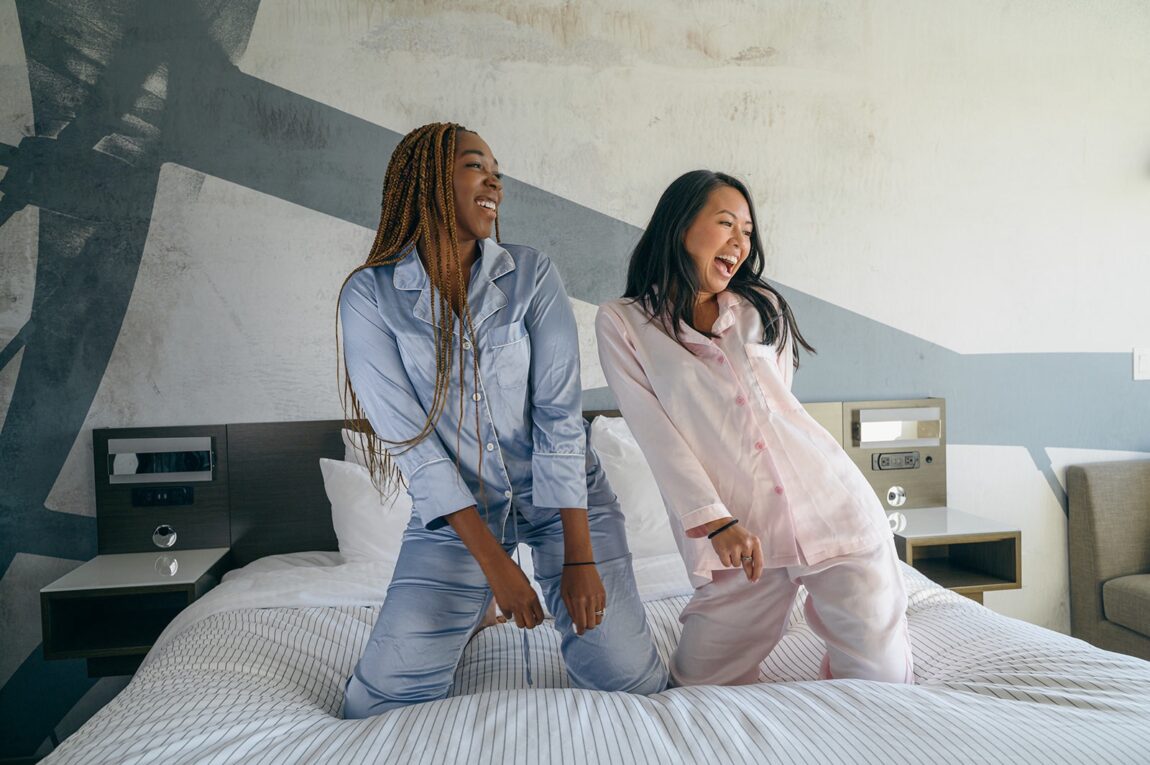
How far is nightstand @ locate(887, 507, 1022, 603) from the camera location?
8.53ft

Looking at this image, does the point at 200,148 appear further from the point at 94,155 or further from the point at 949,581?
the point at 949,581

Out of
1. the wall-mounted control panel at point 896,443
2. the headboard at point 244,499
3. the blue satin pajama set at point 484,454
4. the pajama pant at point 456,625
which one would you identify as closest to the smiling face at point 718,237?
the blue satin pajama set at point 484,454

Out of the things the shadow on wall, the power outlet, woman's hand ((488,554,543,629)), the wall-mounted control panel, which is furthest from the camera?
the power outlet

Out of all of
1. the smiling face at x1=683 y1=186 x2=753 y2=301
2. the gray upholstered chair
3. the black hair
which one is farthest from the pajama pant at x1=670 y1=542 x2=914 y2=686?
the gray upholstered chair

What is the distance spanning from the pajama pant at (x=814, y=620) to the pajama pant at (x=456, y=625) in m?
0.10

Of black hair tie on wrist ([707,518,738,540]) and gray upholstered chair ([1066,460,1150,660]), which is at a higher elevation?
black hair tie on wrist ([707,518,738,540])

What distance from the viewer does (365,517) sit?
2.41 meters

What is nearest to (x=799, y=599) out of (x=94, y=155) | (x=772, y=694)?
(x=772, y=694)

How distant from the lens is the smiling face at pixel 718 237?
63.8 inches

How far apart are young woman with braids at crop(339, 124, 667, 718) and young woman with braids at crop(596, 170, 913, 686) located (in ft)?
0.47

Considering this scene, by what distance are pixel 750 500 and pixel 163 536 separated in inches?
79.4

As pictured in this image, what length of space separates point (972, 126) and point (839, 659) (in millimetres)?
2398

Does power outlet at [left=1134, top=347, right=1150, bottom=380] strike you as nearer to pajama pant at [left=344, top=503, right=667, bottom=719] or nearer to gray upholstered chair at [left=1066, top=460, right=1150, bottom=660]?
gray upholstered chair at [left=1066, top=460, right=1150, bottom=660]

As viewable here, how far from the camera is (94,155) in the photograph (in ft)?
8.48
